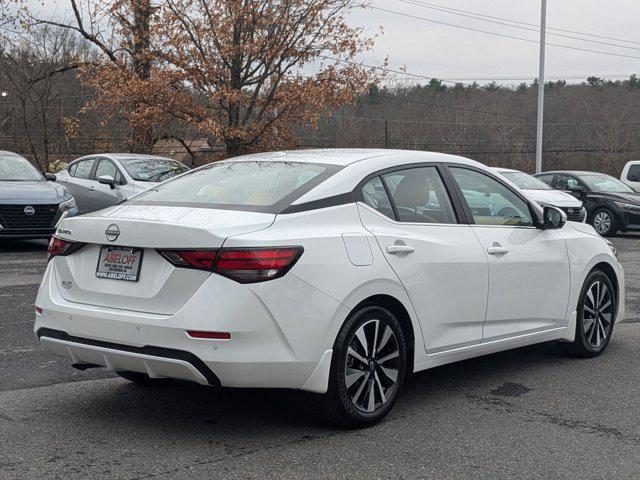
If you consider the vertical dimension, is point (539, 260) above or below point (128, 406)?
above

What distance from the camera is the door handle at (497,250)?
5680 millimetres

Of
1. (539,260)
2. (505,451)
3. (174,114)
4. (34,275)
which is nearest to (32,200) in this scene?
(34,275)

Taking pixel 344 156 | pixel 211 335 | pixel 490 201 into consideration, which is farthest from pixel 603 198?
pixel 211 335

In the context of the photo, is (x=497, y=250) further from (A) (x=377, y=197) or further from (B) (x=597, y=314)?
(B) (x=597, y=314)

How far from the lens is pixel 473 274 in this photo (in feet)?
18.0

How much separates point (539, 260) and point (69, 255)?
10.3 ft

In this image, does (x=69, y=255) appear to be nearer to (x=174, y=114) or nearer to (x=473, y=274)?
(x=473, y=274)

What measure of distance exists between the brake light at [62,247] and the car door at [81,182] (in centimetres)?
1131

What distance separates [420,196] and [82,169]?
497 inches

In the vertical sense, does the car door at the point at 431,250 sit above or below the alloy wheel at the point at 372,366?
above

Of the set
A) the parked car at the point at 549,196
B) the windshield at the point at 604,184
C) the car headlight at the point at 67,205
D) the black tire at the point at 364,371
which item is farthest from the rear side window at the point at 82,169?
the black tire at the point at 364,371

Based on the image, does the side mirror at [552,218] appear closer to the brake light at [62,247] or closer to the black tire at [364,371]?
the black tire at [364,371]

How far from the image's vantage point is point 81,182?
16.7m

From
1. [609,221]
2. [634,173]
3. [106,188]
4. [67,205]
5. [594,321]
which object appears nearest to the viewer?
[594,321]
